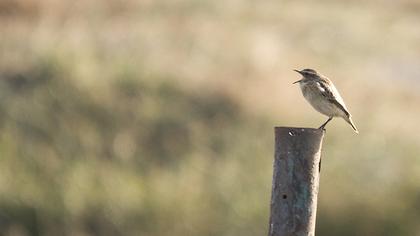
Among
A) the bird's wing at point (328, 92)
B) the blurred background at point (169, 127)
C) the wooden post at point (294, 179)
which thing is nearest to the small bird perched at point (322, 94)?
the bird's wing at point (328, 92)

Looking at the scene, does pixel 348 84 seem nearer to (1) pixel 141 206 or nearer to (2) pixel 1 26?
(2) pixel 1 26

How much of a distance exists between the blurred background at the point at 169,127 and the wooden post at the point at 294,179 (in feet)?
17.4

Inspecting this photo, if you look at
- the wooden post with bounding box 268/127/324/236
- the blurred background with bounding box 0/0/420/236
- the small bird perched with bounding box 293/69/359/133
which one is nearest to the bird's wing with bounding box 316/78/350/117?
the small bird perched with bounding box 293/69/359/133

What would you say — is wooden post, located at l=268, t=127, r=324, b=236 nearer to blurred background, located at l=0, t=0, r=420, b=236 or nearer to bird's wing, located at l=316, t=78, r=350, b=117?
bird's wing, located at l=316, t=78, r=350, b=117

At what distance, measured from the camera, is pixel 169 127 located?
1216 cm

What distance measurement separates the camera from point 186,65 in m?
13.8

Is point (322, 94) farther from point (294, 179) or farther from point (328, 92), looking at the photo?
point (294, 179)

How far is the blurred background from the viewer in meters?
10.4

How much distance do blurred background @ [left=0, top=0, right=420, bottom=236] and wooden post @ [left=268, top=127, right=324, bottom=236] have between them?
5.31 meters

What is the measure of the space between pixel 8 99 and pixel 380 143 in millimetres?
3782

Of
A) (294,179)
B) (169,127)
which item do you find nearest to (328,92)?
(294,179)

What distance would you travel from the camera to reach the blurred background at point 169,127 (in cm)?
1041

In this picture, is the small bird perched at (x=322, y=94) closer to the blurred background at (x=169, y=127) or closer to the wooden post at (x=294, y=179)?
the wooden post at (x=294, y=179)

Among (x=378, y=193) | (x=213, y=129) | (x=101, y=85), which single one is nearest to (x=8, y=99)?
(x=101, y=85)
